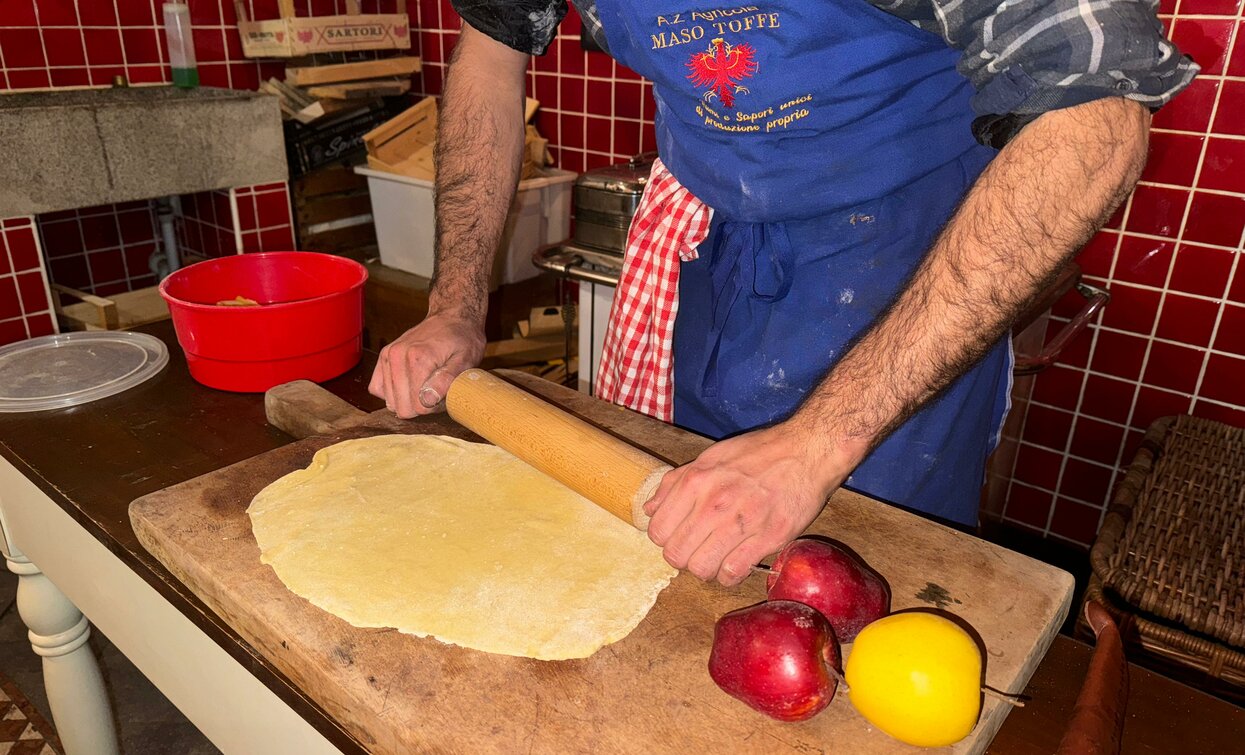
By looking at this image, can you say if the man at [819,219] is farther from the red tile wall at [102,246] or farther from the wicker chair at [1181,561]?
the red tile wall at [102,246]

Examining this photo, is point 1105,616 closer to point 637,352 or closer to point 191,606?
point 637,352

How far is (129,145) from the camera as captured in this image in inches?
91.1

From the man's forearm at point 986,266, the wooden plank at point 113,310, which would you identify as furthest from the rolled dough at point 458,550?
the wooden plank at point 113,310

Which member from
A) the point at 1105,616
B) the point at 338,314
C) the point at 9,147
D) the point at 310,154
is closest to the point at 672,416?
the point at 338,314

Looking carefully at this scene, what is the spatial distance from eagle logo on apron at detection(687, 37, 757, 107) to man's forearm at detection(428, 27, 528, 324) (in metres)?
0.43

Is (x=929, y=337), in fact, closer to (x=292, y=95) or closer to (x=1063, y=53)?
(x=1063, y=53)

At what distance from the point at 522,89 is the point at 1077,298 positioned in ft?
4.90

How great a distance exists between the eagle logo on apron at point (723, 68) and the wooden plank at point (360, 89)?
2274 millimetres

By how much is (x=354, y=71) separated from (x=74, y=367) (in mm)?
1902

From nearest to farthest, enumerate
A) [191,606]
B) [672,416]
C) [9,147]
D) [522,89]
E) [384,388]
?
1. [191,606]
2. [384,388]
3. [672,416]
4. [522,89]
5. [9,147]

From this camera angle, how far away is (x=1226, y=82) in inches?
72.1

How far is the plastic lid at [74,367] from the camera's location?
4.22ft

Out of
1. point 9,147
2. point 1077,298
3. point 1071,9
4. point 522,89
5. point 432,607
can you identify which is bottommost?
point 1077,298

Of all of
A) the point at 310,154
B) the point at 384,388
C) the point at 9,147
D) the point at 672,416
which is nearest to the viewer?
the point at 384,388
